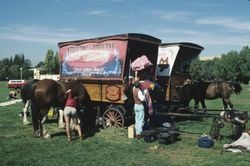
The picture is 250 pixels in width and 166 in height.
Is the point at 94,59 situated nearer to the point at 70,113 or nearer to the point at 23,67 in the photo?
the point at 70,113

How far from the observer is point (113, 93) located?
575 inches

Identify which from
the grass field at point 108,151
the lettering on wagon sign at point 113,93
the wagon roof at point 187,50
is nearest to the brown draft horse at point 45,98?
the grass field at point 108,151

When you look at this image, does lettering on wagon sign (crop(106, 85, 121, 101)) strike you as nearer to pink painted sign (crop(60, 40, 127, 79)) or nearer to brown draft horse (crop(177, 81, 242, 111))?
pink painted sign (crop(60, 40, 127, 79))

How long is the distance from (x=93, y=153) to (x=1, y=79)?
12086 centimetres

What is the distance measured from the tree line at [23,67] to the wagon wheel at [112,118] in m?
11.5

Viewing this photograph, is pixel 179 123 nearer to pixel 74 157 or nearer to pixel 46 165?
pixel 74 157

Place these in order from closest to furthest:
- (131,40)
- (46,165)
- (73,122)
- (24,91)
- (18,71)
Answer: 1. (46,165)
2. (73,122)
3. (131,40)
4. (24,91)
5. (18,71)

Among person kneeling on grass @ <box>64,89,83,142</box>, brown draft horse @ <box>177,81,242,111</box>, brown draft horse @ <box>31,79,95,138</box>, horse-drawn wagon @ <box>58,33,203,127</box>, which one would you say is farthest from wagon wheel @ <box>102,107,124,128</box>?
brown draft horse @ <box>177,81,242,111</box>

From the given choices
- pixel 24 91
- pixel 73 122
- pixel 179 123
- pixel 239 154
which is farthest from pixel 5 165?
pixel 179 123

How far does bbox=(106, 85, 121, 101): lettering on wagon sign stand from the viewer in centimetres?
1443

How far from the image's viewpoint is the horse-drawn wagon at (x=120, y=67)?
1440 centimetres

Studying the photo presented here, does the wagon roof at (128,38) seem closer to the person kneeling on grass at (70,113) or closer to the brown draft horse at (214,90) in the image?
the person kneeling on grass at (70,113)

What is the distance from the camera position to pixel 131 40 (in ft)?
46.7

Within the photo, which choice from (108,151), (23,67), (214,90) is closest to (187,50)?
(214,90)
